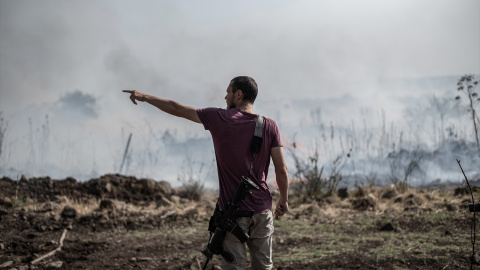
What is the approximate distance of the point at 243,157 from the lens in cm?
337

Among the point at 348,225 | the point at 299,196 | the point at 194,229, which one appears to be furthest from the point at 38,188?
the point at 348,225

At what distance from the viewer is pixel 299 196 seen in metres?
12.4

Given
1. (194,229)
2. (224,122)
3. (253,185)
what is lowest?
(194,229)

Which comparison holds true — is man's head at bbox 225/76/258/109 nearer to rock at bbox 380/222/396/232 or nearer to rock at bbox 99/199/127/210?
rock at bbox 380/222/396/232

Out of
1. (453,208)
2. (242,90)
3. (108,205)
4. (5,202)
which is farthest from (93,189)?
(242,90)

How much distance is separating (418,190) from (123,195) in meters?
8.36

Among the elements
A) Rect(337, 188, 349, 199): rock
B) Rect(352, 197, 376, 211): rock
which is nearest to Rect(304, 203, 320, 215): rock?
Rect(352, 197, 376, 211): rock

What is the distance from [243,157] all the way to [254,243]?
70 cm

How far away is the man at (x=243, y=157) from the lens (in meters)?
3.36

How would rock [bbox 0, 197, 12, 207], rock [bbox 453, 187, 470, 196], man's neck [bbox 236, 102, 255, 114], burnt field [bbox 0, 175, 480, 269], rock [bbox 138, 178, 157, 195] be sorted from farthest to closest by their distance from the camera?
rock [bbox 138, 178, 157, 195]
rock [bbox 453, 187, 470, 196]
rock [bbox 0, 197, 12, 207]
burnt field [bbox 0, 175, 480, 269]
man's neck [bbox 236, 102, 255, 114]

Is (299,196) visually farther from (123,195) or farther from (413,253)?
(413,253)

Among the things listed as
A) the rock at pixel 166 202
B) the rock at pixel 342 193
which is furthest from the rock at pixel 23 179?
the rock at pixel 342 193

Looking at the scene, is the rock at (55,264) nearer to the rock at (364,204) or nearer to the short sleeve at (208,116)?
the short sleeve at (208,116)

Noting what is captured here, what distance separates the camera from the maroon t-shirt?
336 centimetres
